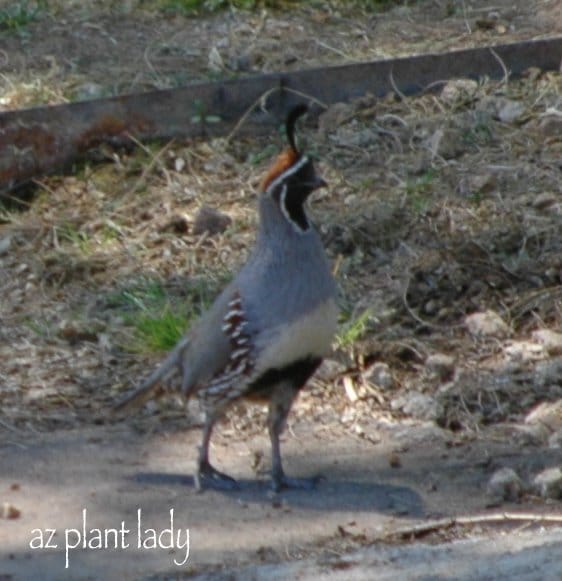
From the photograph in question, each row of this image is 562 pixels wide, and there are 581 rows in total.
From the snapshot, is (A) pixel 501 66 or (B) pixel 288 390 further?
(A) pixel 501 66

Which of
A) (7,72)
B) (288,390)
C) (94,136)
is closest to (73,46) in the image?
(7,72)

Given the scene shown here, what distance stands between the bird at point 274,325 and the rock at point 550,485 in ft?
2.35

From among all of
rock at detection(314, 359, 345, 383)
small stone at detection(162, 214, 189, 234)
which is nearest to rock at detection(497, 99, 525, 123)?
small stone at detection(162, 214, 189, 234)

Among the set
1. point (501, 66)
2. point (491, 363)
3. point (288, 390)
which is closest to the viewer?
point (288, 390)

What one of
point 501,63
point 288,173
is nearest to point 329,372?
point 288,173

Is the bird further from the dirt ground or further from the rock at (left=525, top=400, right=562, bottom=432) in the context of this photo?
the rock at (left=525, top=400, right=562, bottom=432)

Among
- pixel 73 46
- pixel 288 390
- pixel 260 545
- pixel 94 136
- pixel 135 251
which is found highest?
pixel 73 46

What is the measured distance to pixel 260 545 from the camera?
14.8 ft

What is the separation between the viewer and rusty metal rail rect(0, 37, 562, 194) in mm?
7230

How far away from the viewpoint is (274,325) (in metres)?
4.76

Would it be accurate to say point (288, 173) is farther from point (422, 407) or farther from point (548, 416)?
point (548, 416)

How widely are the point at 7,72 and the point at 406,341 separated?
343 cm

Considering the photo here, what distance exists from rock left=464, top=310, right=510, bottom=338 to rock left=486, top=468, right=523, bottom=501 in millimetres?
1211

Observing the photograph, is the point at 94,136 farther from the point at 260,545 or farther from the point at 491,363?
the point at 260,545
